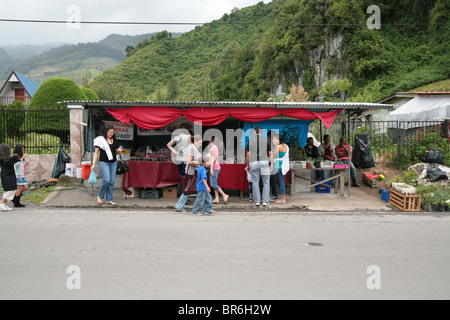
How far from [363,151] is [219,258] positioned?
9.87 m

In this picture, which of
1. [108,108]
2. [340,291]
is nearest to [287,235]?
[340,291]

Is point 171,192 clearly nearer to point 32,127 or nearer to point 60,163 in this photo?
point 60,163

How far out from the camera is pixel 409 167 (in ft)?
43.7

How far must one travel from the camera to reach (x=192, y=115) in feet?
35.1

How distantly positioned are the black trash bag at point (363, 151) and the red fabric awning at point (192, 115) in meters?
3.25

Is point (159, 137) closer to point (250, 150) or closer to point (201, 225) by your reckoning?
point (250, 150)

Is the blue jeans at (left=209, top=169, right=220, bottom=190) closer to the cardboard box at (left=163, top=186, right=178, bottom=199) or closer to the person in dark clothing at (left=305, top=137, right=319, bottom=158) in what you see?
the cardboard box at (left=163, top=186, right=178, bottom=199)

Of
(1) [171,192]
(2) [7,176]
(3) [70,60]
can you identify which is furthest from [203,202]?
(3) [70,60]

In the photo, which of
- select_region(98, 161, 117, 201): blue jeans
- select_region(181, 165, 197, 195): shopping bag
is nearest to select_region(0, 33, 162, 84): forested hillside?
select_region(98, 161, 117, 201): blue jeans

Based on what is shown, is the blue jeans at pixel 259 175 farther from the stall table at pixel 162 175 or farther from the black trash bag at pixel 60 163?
the black trash bag at pixel 60 163

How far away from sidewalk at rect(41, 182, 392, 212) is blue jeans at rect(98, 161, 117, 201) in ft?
1.21

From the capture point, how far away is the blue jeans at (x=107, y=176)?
950 cm

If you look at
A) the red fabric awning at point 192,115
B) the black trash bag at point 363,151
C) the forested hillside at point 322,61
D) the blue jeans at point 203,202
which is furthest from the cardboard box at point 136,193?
the forested hillside at point 322,61

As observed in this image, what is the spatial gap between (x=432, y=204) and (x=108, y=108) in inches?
376
